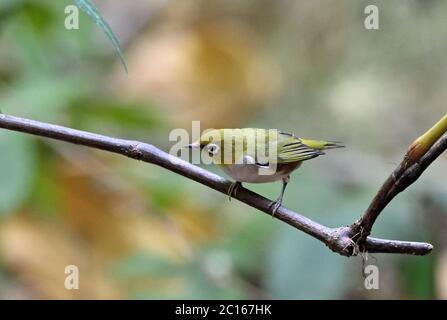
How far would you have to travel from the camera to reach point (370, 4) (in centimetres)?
293

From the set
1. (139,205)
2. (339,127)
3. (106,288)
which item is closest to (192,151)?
(139,205)

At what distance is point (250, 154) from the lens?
1288 millimetres

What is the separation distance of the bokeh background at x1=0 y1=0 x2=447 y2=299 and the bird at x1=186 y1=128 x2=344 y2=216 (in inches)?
22.6

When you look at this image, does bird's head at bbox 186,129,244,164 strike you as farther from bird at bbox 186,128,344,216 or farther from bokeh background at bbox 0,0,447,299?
bokeh background at bbox 0,0,447,299

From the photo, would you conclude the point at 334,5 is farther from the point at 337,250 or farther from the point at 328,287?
the point at 337,250

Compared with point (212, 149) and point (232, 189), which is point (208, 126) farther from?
point (232, 189)

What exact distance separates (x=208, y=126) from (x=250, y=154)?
7.42 ft

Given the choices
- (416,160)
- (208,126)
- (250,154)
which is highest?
(208,126)

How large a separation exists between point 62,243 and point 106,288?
0.94ft

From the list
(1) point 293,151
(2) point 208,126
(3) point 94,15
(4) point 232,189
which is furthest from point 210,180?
(2) point 208,126

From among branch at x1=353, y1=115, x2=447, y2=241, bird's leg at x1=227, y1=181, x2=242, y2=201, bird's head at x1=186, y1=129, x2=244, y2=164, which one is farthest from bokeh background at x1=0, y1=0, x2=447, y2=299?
branch at x1=353, y1=115, x2=447, y2=241

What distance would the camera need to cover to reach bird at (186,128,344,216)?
1263mm

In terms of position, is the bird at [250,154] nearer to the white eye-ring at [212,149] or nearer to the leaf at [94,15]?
the white eye-ring at [212,149]

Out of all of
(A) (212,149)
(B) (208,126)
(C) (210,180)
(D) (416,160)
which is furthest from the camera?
(B) (208,126)
